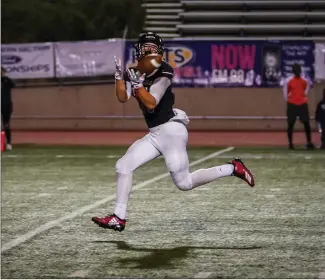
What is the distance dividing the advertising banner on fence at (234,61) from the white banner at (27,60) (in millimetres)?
2174

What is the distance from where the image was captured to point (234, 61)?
72.3 ft

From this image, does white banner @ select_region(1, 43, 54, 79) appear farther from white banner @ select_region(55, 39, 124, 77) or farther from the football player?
the football player

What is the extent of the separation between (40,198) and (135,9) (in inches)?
712

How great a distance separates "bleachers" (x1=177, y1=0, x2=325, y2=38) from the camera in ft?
84.6

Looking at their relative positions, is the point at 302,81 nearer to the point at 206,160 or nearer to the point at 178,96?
the point at 206,160

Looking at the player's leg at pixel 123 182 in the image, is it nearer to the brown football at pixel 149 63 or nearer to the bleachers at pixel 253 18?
the brown football at pixel 149 63

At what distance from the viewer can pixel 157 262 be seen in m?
6.71

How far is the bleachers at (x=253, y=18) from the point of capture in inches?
1016

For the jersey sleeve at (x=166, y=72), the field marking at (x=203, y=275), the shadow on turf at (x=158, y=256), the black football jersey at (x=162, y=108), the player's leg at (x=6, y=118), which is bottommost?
the player's leg at (x=6, y=118)

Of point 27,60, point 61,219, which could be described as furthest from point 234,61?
point 61,219

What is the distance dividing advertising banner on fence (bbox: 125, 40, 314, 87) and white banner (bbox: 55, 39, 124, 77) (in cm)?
60

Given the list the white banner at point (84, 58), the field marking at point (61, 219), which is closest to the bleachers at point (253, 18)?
the white banner at point (84, 58)

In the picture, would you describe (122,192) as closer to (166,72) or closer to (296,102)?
(166,72)

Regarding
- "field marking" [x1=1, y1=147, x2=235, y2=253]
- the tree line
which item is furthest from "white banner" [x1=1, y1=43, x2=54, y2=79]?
"field marking" [x1=1, y1=147, x2=235, y2=253]
